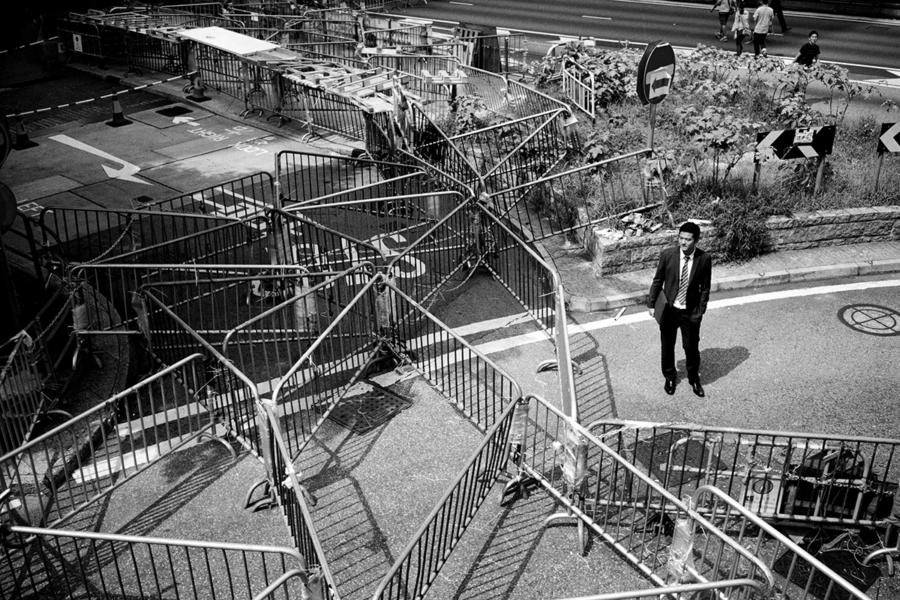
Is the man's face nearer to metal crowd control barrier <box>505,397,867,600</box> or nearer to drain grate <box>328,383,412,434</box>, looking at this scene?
metal crowd control barrier <box>505,397,867,600</box>

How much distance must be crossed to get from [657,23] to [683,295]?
22545 millimetres

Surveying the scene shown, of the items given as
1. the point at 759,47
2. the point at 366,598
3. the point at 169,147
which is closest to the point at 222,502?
the point at 366,598

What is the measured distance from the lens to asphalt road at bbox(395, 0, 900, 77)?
2530cm

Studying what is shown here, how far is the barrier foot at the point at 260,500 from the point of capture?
770 centimetres

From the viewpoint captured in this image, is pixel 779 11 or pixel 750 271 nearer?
pixel 750 271

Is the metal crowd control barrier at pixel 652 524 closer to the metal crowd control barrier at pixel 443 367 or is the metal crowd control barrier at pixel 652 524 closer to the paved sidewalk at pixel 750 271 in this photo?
the metal crowd control barrier at pixel 443 367

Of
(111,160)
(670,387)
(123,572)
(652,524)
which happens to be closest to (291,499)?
(123,572)

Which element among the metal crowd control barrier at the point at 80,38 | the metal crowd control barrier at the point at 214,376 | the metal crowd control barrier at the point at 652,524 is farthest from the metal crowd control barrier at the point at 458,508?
the metal crowd control barrier at the point at 80,38

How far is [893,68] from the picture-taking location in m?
22.8

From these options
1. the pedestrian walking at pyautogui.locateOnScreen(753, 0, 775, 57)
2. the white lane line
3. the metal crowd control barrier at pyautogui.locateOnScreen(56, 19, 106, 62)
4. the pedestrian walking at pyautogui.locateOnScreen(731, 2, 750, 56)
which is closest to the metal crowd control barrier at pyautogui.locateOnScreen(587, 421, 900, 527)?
the white lane line

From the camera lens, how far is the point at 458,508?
720 centimetres

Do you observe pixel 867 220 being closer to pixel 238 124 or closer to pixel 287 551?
pixel 287 551

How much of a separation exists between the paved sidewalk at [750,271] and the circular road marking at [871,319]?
0.90 metres

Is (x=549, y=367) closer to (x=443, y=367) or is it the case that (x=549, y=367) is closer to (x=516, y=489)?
(x=443, y=367)
